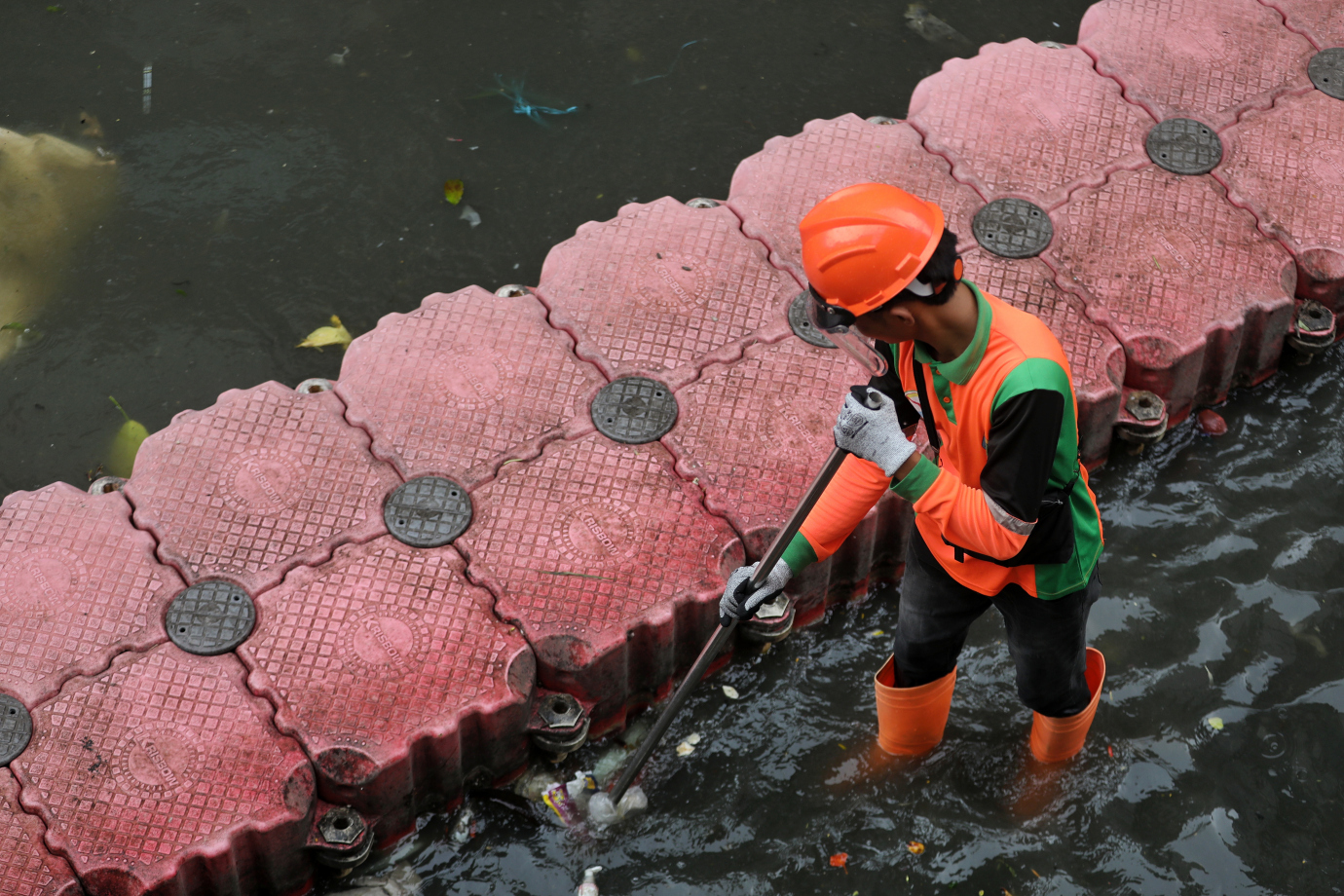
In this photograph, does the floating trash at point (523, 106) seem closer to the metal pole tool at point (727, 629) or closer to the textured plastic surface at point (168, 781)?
the metal pole tool at point (727, 629)

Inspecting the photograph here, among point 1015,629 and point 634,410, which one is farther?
point 634,410

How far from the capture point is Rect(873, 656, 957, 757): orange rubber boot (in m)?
3.54

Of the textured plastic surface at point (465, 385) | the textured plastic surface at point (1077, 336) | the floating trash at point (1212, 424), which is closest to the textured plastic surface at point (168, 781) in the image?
Result: the textured plastic surface at point (465, 385)

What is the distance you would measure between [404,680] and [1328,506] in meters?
3.08

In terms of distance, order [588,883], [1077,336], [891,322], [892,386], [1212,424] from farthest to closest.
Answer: [1212,424], [1077,336], [588,883], [892,386], [891,322]

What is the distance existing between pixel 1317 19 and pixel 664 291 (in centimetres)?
308

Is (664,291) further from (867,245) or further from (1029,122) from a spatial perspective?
(867,245)

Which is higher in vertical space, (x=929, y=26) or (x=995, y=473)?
(x=995, y=473)

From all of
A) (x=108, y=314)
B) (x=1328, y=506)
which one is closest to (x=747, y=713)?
(x=1328, y=506)

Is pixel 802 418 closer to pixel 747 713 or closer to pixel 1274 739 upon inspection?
pixel 747 713

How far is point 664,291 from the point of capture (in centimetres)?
430

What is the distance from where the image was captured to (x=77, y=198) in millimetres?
5117

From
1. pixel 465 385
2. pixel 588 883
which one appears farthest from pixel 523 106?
pixel 588 883

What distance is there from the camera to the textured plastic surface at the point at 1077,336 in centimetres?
413
